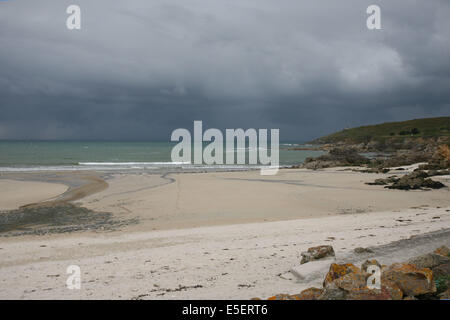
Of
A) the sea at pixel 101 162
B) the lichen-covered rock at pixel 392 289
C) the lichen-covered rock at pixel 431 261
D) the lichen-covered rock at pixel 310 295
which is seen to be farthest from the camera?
the sea at pixel 101 162

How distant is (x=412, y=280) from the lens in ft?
14.7

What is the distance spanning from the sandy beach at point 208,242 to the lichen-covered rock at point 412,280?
1458 mm

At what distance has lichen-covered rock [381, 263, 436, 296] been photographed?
4422 millimetres

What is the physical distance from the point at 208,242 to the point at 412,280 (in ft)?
18.9

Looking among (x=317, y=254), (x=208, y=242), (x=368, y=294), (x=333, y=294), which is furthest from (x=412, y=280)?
(x=208, y=242)

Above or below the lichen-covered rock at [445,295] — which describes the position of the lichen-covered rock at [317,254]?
below

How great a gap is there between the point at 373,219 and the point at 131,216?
10000 millimetres

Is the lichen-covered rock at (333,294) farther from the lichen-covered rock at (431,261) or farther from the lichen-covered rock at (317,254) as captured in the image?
the lichen-covered rock at (317,254)

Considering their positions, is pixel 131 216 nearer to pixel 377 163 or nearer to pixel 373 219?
pixel 373 219

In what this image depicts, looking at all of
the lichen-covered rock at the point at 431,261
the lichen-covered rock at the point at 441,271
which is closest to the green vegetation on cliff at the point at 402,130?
the lichen-covered rock at the point at 431,261

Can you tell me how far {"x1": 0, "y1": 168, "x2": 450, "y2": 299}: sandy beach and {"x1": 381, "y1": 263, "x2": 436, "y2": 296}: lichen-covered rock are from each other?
146 cm

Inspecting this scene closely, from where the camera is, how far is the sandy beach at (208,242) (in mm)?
5918

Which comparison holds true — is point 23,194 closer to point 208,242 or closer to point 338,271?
point 208,242

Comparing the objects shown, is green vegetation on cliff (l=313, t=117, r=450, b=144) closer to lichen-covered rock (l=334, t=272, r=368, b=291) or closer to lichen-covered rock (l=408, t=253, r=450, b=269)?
lichen-covered rock (l=408, t=253, r=450, b=269)
